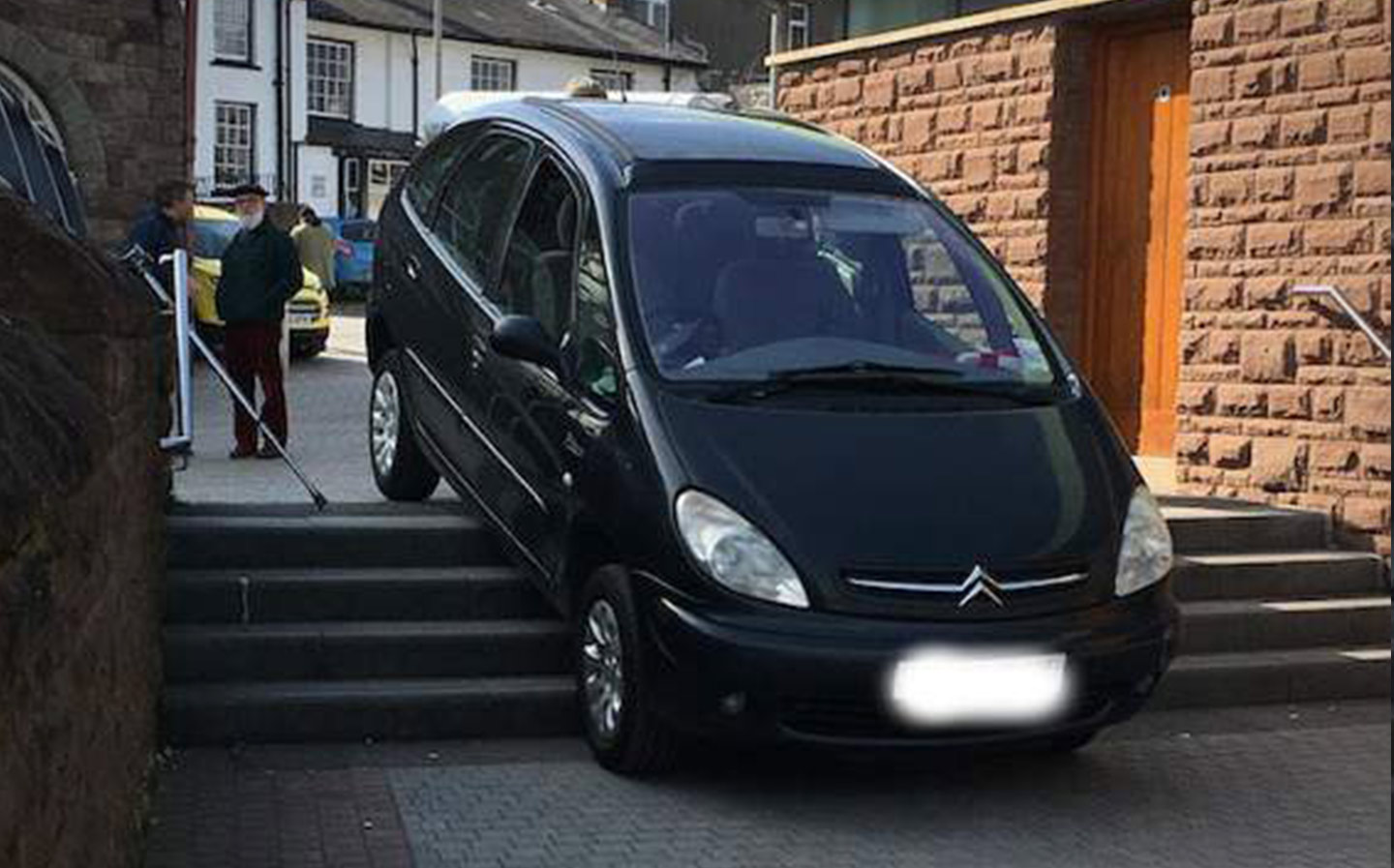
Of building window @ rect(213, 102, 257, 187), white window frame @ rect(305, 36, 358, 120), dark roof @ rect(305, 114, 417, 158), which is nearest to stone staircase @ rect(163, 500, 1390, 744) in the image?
building window @ rect(213, 102, 257, 187)

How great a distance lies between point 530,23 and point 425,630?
45464 millimetres

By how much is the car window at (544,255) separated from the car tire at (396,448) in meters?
1.17

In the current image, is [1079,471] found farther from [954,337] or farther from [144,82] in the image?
[144,82]

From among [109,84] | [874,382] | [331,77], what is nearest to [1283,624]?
[874,382]

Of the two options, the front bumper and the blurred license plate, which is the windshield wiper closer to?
the front bumper

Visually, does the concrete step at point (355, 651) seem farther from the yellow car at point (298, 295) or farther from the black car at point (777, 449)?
the yellow car at point (298, 295)

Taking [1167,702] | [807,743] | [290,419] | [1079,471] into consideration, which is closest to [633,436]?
[807,743]

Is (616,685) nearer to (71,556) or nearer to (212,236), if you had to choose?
(71,556)

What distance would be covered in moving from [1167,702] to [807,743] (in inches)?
94.7

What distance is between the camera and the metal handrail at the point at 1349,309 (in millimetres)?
8258

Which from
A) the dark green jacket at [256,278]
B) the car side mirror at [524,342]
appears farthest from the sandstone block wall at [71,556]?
the dark green jacket at [256,278]

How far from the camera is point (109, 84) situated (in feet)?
48.6

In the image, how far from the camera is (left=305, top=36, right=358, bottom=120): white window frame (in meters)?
44.9

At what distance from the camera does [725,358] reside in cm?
594
